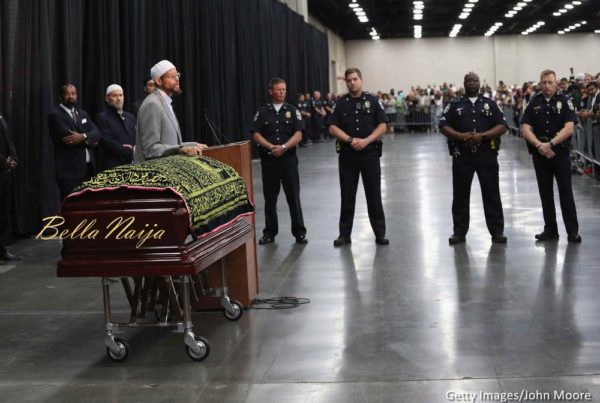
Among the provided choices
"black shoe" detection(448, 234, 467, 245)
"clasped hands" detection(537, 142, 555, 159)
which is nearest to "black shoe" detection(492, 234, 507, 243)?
"black shoe" detection(448, 234, 467, 245)

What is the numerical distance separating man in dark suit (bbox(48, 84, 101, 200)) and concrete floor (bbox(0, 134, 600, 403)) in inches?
31.2

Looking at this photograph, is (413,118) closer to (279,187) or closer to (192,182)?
(279,187)

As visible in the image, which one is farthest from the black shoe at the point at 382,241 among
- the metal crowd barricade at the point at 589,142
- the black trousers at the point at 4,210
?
the metal crowd barricade at the point at 589,142

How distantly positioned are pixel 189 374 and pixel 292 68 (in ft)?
86.8

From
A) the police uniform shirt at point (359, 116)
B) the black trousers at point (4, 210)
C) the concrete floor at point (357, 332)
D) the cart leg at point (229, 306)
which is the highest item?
the police uniform shirt at point (359, 116)

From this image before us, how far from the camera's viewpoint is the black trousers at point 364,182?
32.4ft

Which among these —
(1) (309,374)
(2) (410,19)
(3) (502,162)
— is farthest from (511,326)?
(2) (410,19)

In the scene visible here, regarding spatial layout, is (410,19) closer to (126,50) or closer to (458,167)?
(126,50)

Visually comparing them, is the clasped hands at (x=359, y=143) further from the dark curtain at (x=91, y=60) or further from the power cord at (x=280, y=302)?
the power cord at (x=280, y=302)

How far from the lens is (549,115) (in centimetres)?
959

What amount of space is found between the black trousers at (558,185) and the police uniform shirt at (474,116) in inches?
22.5

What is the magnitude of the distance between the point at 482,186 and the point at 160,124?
4.48 meters

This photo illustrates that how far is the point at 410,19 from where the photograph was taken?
46094 mm

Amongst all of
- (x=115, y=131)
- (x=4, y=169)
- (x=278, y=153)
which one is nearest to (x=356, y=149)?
(x=278, y=153)
